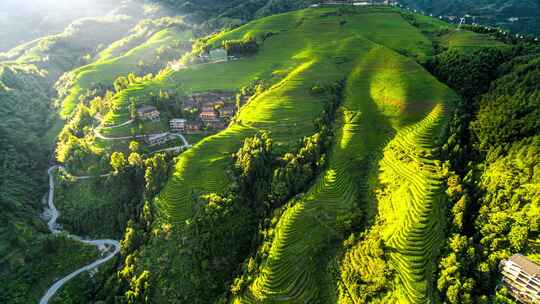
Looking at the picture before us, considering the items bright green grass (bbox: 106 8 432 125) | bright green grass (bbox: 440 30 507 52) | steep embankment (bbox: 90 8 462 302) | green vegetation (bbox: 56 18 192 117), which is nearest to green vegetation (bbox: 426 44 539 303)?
steep embankment (bbox: 90 8 462 302)

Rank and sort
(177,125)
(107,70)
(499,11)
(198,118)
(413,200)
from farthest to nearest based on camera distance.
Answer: (499,11), (107,70), (198,118), (177,125), (413,200)

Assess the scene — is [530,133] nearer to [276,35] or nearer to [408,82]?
[408,82]

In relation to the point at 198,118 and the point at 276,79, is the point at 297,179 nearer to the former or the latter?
the point at 198,118

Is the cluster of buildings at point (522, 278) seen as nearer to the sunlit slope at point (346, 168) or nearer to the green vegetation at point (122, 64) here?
the sunlit slope at point (346, 168)

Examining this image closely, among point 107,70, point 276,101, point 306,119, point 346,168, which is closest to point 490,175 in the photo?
point 346,168

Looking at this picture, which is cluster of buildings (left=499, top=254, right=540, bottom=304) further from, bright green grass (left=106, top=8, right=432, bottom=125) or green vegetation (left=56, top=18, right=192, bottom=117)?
green vegetation (left=56, top=18, right=192, bottom=117)

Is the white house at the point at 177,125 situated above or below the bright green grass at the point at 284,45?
below

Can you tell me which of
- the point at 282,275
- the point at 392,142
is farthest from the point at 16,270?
the point at 392,142

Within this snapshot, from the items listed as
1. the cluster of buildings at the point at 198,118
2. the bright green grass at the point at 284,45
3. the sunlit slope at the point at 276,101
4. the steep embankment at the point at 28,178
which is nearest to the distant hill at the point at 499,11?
the bright green grass at the point at 284,45

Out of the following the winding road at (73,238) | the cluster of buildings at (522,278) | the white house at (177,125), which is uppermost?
the white house at (177,125)
